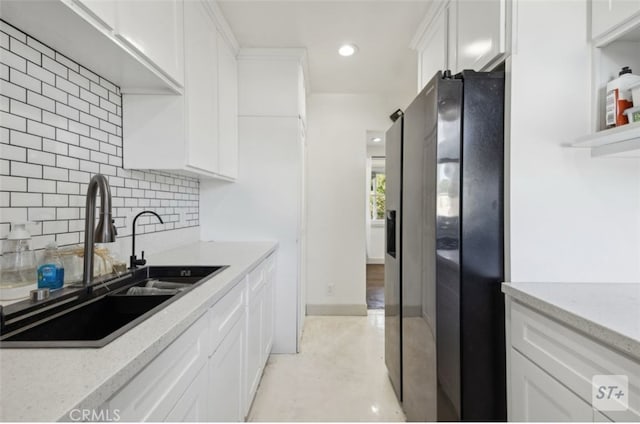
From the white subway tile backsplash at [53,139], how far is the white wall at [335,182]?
6.94 feet

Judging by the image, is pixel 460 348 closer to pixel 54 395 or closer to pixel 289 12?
pixel 54 395

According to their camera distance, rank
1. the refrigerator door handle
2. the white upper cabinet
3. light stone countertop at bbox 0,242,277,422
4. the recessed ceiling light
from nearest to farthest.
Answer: light stone countertop at bbox 0,242,277,422
the white upper cabinet
the refrigerator door handle
the recessed ceiling light

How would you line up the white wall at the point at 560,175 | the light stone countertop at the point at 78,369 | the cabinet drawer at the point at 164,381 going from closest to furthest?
the light stone countertop at the point at 78,369, the cabinet drawer at the point at 164,381, the white wall at the point at 560,175

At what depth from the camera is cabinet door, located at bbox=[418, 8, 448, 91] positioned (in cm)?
182

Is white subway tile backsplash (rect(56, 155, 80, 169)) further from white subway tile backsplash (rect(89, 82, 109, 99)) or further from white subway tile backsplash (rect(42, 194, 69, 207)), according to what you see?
white subway tile backsplash (rect(89, 82, 109, 99))

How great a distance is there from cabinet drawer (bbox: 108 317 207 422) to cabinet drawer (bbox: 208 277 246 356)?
0.09 metres

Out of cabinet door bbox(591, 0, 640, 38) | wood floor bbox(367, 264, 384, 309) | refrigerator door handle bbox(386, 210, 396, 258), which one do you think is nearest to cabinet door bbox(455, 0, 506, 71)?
cabinet door bbox(591, 0, 640, 38)

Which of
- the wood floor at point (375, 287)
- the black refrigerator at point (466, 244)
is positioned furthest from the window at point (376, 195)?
the black refrigerator at point (466, 244)

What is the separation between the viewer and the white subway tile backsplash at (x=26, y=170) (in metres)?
1.00

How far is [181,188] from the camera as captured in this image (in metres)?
2.20

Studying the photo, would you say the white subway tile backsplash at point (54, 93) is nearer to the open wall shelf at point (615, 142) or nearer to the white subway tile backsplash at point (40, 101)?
the white subway tile backsplash at point (40, 101)

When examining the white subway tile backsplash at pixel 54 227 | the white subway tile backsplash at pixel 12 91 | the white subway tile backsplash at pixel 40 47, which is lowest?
the white subway tile backsplash at pixel 54 227

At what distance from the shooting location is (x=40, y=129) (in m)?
1.08

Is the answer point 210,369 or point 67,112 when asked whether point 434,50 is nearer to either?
point 67,112
